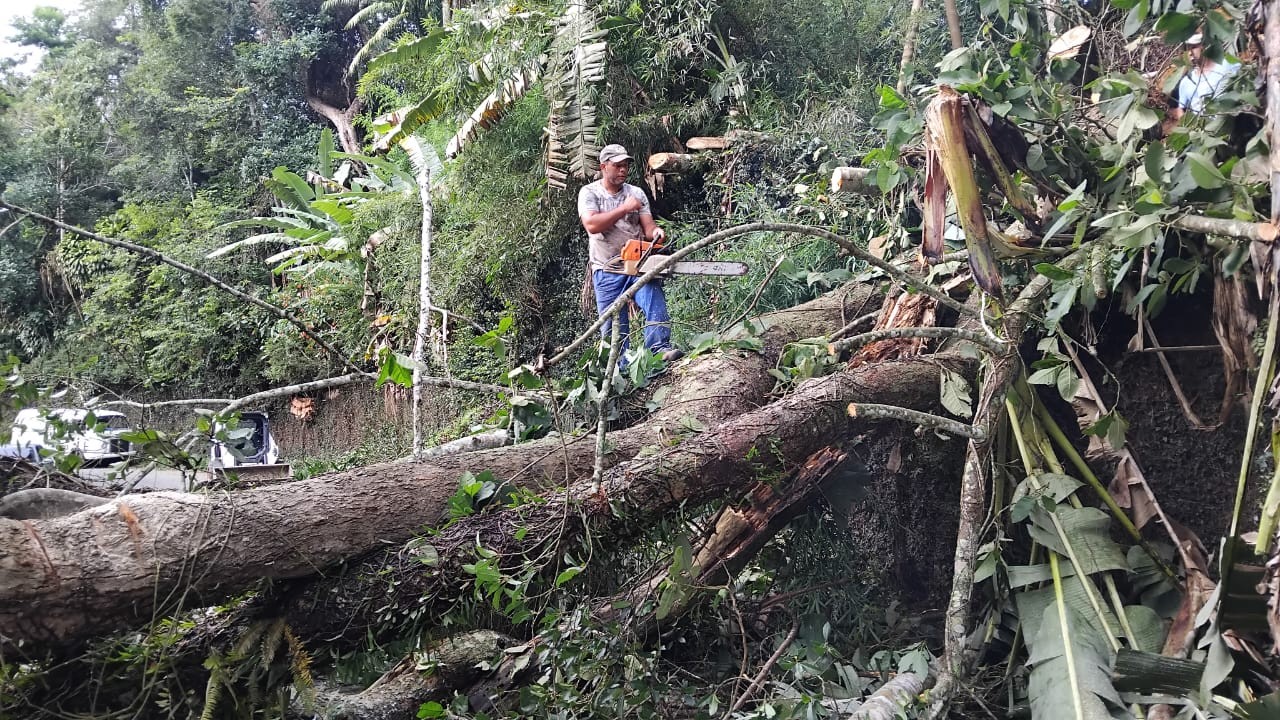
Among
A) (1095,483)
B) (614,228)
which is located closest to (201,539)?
(1095,483)

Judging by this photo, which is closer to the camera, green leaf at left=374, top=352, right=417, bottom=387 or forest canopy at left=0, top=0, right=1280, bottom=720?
forest canopy at left=0, top=0, right=1280, bottom=720

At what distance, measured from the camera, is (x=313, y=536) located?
2.63m

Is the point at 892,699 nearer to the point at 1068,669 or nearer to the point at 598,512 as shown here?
the point at 1068,669

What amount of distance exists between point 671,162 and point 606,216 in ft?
9.17

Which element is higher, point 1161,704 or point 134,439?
point 134,439

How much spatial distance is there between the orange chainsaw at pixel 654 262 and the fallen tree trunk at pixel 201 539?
1.57 metres

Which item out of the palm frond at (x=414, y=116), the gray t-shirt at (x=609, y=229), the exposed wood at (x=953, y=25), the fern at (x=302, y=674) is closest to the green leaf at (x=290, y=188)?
the palm frond at (x=414, y=116)

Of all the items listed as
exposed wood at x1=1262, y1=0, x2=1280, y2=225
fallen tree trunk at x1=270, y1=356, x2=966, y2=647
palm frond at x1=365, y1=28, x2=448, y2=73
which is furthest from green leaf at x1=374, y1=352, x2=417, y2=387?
palm frond at x1=365, y1=28, x2=448, y2=73

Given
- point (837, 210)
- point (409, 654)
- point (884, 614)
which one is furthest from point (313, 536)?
point (837, 210)

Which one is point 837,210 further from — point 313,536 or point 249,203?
point 249,203

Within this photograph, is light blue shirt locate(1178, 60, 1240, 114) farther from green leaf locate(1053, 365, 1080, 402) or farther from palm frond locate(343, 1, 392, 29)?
palm frond locate(343, 1, 392, 29)

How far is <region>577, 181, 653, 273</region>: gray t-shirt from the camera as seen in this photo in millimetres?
5359

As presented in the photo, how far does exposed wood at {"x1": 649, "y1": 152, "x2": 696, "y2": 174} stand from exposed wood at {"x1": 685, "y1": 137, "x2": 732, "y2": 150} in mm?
110

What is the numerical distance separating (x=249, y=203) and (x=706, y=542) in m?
15.4
